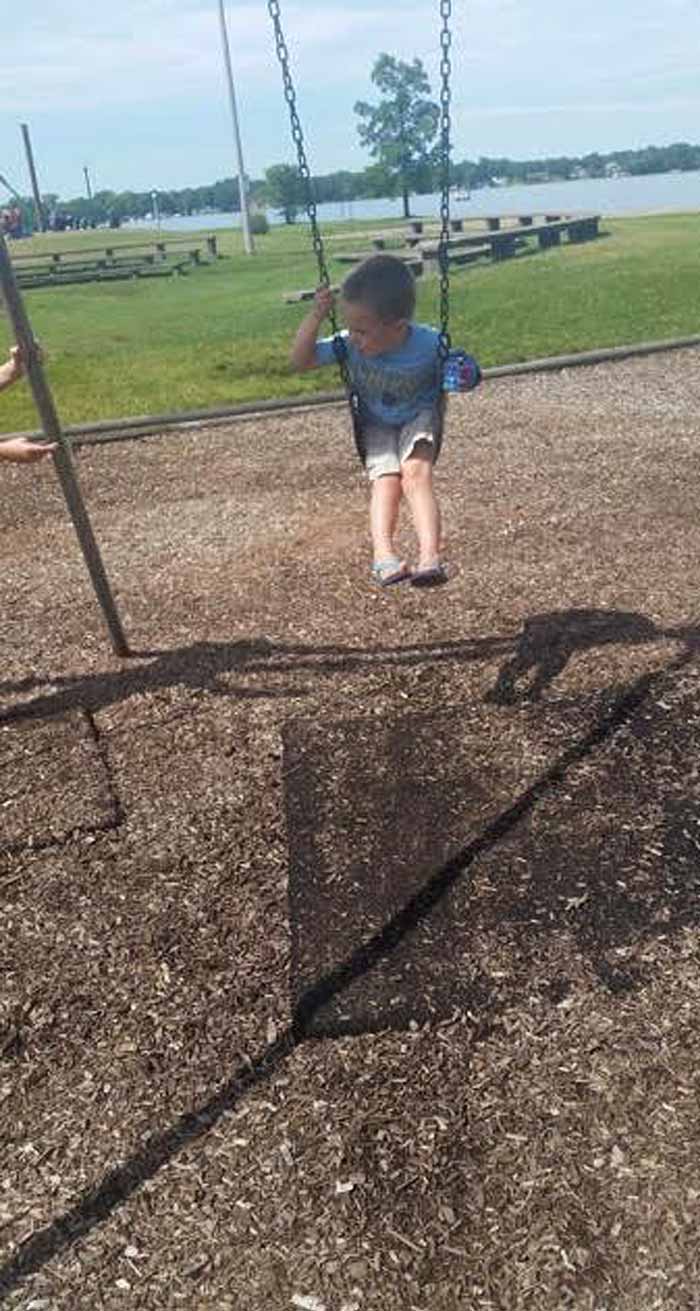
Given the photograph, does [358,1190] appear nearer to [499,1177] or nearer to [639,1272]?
[499,1177]

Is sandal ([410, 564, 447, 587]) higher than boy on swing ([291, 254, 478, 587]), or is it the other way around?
boy on swing ([291, 254, 478, 587])

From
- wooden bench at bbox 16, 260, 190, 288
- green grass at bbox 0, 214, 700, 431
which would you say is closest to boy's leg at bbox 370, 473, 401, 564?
green grass at bbox 0, 214, 700, 431

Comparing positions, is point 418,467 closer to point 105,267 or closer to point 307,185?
→ point 307,185

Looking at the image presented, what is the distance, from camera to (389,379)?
403cm

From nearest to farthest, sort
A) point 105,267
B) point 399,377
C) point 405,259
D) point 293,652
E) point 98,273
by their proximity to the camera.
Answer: point 399,377
point 293,652
point 405,259
point 98,273
point 105,267

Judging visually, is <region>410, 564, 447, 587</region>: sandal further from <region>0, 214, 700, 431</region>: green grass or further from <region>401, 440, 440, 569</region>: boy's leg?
<region>0, 214, 700, 431</region>: green grass

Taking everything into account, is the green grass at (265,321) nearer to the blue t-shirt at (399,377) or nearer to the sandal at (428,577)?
the blue t-shirt at (399,377)

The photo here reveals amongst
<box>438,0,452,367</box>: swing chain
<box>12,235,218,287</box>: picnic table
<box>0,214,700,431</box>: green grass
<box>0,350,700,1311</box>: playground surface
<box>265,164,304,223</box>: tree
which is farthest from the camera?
<box>265,164,304,223</box>: tree

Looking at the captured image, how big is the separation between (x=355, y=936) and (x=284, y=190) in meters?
53.9

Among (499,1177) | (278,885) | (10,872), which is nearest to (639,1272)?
(499,1177)

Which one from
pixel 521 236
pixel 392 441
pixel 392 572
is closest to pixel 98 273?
pixel 521 236

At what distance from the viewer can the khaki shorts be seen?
400 cm

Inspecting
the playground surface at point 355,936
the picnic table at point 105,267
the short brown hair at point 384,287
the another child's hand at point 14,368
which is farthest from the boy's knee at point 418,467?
the picnic table at point 105,267

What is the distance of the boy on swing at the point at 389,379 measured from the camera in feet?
12.7
